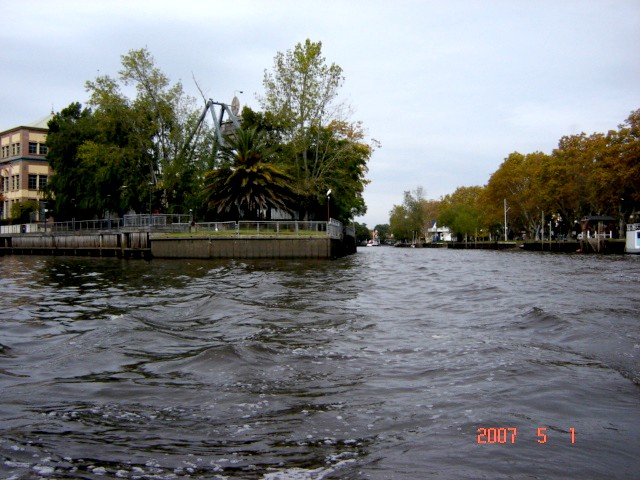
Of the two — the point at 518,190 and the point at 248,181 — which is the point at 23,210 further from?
the point at 518,190

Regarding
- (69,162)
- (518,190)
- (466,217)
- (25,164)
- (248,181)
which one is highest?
(25,164)

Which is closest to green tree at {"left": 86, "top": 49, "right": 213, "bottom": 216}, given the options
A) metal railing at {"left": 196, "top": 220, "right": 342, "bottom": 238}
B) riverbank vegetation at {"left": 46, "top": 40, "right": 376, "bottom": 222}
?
riverbank vegetation at {"left": 46, "top": 40, "right": 376, "bottom": 222}

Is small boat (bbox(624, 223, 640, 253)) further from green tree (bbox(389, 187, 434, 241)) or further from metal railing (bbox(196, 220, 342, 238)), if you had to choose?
green tree (bbox(389, 187, 434, 241))

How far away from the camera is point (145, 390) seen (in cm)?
547

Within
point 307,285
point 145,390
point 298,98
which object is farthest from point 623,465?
point 298,98

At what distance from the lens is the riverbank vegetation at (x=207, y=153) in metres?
44.4

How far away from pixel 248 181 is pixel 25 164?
1788 inches

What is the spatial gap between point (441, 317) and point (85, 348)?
20.2ft

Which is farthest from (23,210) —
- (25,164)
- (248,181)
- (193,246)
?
(193,246)

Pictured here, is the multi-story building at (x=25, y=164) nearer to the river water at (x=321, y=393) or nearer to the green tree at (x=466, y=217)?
the green tree at (x=466, y=217)

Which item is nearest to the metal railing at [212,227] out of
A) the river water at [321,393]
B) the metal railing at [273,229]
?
the metal railing at [273,229]

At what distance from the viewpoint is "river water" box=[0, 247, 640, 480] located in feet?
12.3

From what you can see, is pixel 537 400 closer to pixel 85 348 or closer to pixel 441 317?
pixel 441 317

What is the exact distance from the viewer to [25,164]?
2901 inches
